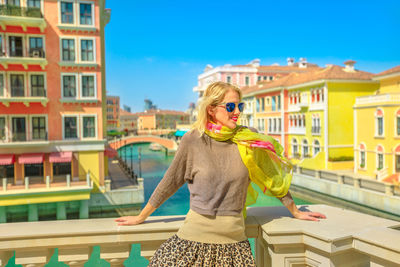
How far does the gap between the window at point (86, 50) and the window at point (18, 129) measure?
487 cm

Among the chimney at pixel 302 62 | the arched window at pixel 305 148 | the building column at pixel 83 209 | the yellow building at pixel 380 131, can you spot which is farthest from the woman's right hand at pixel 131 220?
the chimney at pixel 302 62

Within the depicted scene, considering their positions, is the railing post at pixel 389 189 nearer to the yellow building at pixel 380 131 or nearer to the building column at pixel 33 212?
the yellow building at pixel 380 131

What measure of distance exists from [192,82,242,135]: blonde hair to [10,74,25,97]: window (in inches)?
714

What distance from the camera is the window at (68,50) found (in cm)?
1814

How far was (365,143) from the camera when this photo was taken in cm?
2334

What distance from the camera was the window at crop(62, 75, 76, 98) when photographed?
18.3m

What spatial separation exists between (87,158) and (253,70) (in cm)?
3819

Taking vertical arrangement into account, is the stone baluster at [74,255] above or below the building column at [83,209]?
above

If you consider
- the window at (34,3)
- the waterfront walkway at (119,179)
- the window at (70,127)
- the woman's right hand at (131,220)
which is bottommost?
the waterfront walkway at (119,179)

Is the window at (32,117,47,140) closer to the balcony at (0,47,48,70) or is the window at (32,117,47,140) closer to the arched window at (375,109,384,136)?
the balcony at (0,47,48,70)

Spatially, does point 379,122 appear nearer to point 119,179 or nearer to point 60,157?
point 119,179

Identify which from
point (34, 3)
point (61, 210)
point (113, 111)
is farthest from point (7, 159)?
point (113, 111)

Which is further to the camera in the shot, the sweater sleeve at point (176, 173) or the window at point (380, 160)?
the window at point (380, 160)

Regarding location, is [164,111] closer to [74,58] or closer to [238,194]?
[74,58]
